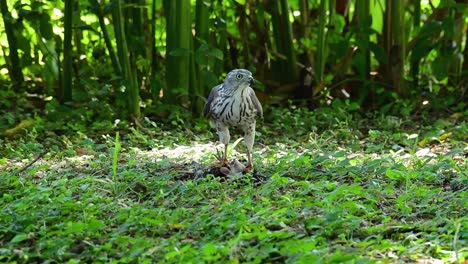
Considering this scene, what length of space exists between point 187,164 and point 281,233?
2.27 m

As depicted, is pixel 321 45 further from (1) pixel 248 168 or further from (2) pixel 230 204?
(2) pixel 230 204

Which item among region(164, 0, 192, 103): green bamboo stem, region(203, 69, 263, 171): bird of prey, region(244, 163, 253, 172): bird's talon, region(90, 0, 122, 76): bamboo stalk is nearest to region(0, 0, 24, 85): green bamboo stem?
region(90, 0, 122, 76): bamboo stalk

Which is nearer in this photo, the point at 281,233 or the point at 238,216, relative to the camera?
the point at 281,233

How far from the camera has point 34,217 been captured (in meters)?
4.90

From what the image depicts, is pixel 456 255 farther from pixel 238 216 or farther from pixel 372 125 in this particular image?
pixel 372 125

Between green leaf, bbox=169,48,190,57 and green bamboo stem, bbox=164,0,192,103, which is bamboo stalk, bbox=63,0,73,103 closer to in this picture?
green bamboo stem, bbox=164,0,192,103

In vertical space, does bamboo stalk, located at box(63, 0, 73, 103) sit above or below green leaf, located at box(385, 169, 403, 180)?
above

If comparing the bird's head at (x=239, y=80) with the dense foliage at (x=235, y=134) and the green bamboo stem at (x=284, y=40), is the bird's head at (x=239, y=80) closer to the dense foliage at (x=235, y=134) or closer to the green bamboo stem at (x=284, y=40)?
the dense foliage at (x=235, y=134)

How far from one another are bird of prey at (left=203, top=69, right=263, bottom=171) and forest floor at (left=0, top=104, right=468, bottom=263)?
31 cm

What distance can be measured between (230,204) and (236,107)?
1.53m

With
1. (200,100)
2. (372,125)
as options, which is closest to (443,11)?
(372,125)

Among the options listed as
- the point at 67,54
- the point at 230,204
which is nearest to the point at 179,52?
the point at 67,54

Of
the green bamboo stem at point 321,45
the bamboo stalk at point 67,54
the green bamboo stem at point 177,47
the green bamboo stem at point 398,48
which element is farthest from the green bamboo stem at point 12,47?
the green bamboo stem at point 398,48

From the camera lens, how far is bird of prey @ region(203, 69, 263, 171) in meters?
6.60
